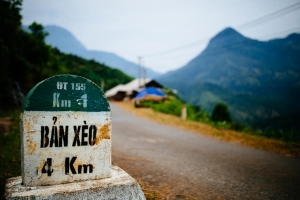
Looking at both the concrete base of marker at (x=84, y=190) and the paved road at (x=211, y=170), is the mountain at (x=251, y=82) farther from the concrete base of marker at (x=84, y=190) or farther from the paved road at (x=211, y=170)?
the concrete base of marker at (x=84, y=190)

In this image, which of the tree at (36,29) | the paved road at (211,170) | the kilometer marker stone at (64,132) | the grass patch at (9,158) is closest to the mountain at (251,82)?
the tree at (36,29)

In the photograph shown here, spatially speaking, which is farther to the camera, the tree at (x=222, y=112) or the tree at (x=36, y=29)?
the tree at (x=222, y=112)

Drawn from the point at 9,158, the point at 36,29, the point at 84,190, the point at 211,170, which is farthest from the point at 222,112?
the point at 84,190

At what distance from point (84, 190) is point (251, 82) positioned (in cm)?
16494

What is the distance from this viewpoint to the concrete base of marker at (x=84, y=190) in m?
1.66

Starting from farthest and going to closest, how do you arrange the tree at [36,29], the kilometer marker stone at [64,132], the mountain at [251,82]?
the mountain at [251,82] < the tree at [36,29] < the kilometer marker stone at [64,132]

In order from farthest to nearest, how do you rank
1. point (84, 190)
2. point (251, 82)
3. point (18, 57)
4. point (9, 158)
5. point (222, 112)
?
point (251, 82) → point (222, 112) → point (18, 57) → point (9, 158) → point (84, 190)

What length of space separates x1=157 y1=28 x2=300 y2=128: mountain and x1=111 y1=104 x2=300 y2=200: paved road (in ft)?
234

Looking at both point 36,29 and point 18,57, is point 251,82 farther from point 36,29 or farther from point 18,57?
point 18,57

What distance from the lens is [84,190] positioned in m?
1.81

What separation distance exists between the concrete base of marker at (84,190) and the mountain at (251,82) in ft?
246

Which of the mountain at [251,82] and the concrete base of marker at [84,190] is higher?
the mountain at [251,82]

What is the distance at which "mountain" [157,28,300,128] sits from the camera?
8725 cm

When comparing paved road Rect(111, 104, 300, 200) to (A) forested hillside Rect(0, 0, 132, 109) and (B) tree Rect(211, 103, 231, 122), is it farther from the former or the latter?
(B) tree Rect(211, 103, 231, 122)
